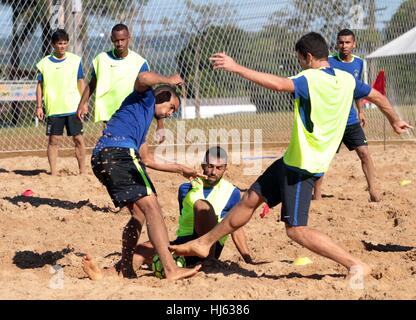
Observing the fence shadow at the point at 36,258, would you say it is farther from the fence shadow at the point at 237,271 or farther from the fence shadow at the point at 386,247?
the fence shadow at the point at 386,247

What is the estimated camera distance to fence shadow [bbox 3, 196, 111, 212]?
32.8 feet

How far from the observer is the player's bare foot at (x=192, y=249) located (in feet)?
20.7

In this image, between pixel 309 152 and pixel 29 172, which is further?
pixel 29 172

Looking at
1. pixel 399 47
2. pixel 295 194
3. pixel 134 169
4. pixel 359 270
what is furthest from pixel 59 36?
pixel 399 47

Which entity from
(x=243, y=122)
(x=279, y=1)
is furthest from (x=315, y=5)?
(x=243, y=122)

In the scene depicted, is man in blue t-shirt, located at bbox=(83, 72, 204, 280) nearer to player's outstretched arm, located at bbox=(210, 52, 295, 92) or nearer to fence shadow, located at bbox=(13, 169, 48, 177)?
player's outstretched arm, located at bbox=(210, 52, 295, 92)

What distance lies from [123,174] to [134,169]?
0.09m

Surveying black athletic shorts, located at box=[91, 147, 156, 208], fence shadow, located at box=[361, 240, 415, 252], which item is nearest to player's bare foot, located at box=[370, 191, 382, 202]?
fence shadow, located at box=[361, 240, 415, 252]

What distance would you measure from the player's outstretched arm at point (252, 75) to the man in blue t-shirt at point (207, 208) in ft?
3.79

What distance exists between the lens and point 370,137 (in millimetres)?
18375

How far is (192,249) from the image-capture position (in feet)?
20.8

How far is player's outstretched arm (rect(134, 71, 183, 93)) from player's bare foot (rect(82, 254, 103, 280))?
4.18 ft


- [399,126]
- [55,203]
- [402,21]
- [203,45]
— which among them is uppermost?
[402,21]

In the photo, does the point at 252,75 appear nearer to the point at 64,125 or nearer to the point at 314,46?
the point at 314,46
